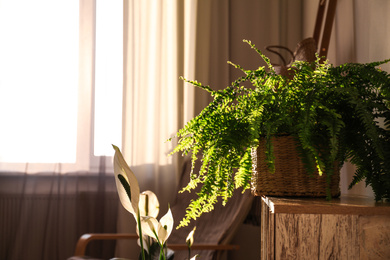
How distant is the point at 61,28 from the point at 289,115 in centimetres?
221

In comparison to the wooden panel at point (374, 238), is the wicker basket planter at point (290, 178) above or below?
above

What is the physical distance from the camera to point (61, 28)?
2812mm

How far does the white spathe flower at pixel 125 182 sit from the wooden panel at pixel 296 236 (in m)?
0.44

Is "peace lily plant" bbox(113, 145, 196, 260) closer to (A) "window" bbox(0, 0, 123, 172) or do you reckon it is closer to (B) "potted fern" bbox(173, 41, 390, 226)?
(B) "potted fern" bbox(173, 41, 390, 226)

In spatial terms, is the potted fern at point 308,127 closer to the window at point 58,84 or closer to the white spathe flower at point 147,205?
the white spathe flower at point 147,205

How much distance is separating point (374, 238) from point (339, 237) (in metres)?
0.06

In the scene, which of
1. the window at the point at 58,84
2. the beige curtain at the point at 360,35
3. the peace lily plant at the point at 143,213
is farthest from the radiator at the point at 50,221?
the peace lily plant at the point at 143,213

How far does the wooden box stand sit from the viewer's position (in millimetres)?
821

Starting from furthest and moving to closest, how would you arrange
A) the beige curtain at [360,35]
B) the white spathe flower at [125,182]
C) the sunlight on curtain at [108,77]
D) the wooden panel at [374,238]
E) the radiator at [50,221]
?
the sunlight on curtain at [108,77], the radiator at [50,221], the beige curtain at [360,35], the wooden panel at [374,238], the white spathe flower at [125,182]

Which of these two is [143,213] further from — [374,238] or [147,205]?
[374,238]

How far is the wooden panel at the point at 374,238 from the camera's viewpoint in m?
0.82

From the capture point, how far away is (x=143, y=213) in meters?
0.52

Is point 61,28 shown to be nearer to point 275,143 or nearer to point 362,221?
point 275,143

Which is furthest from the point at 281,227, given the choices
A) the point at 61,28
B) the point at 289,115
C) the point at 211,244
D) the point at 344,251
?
the point at 61,28
